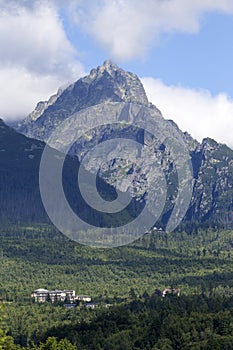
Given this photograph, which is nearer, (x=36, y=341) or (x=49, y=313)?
(x=36, y=341)

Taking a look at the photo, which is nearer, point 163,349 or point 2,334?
point 2,334

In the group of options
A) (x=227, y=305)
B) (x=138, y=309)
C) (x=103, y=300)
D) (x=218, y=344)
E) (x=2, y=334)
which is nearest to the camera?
(x=2, y=334)

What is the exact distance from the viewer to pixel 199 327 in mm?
124688

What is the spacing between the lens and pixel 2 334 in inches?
2080

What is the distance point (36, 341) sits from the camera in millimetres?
135750

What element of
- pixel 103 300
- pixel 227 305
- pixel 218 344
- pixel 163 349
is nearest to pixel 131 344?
pixel 163 349

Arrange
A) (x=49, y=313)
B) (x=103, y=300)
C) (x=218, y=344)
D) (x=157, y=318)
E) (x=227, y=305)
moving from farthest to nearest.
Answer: (x=103, y=300)
(x=49, y=313)
(x=227, y=305)
(x=157, y=318)
(x=218, y=344)

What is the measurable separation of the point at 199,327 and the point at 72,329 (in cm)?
2375

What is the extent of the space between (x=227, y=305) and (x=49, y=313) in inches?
1711

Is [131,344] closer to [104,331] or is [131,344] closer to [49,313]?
[104,331]

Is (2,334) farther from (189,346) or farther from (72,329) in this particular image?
(72,329)

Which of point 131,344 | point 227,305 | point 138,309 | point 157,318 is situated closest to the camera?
point 131,344

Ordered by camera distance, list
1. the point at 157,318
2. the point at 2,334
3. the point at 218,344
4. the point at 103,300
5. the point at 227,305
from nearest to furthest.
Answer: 1. the point at 2,334
2. the point at 218,344
3. the point at 157,318
4. the point at 227,305
5. the point at 103,300

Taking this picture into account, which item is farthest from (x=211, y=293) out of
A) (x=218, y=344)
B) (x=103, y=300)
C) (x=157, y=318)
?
(x=218, y=344)
